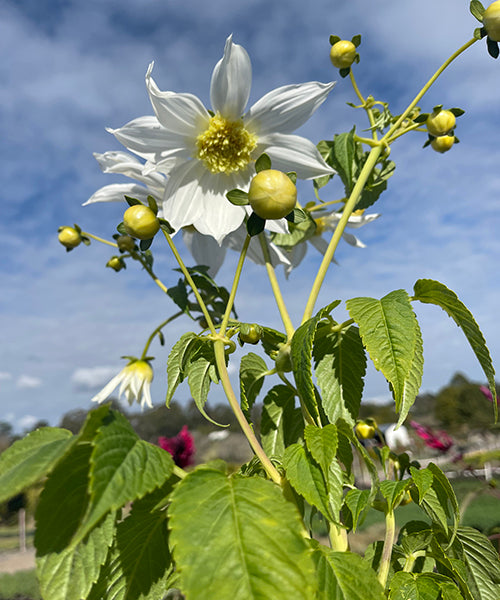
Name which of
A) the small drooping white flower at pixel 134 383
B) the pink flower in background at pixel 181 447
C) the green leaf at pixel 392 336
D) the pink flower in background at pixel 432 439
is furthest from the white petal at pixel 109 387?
the pink flower in background at pixel 181 447

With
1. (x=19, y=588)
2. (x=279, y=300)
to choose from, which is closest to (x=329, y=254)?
(x=279, y=300)

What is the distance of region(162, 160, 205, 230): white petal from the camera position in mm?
682

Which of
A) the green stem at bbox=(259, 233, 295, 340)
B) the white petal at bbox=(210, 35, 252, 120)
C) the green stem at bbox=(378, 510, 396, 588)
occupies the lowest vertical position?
the green stem at bbox=(378, 510, 396, 588)

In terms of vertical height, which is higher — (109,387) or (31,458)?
(109,387)

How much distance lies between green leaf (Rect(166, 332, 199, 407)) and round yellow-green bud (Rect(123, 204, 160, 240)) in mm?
126

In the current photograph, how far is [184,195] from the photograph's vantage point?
0.70 meters

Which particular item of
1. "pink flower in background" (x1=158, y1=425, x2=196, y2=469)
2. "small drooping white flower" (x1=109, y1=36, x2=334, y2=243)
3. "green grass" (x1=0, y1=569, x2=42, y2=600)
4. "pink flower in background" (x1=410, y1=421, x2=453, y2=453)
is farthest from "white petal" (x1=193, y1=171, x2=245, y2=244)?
→ "green grass" (x1=0, y1=569, x2=42, y2=600)

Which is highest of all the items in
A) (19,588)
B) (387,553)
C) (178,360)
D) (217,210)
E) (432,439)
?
(217,210)

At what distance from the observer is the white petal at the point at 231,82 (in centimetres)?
65

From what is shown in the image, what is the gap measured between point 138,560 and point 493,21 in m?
0.72

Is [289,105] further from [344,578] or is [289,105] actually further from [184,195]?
[344,578]

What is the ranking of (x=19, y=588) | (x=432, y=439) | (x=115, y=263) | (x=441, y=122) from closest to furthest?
(x=441, y=122), (x=115, y=263), (x=432, y=439), (x=19, y=588)

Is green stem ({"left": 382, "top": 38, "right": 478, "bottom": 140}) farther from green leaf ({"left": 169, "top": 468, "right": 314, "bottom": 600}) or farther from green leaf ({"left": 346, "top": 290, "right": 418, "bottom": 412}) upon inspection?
green leaf ({"left": 169, "top": 468, "right": 314, "bottom": 600})

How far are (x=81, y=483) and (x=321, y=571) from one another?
8.0 inches
